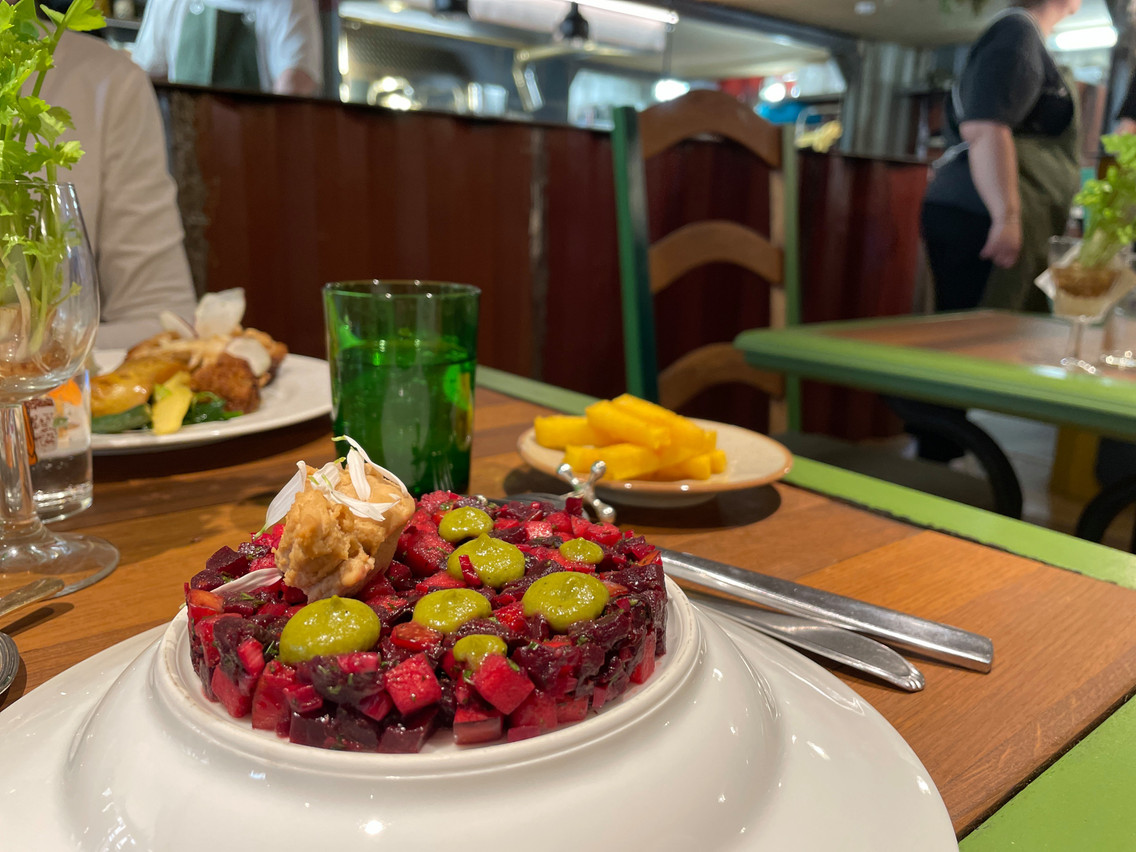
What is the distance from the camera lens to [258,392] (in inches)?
40.3

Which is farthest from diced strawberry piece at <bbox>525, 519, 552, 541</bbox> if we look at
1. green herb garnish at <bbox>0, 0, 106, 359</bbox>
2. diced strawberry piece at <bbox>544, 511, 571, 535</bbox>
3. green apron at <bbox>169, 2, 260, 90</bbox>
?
green apron at <bbox>169, 2, 260, 90</bbox>

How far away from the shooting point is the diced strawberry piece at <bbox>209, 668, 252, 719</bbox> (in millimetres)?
342

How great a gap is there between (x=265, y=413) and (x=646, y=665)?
2.32ft

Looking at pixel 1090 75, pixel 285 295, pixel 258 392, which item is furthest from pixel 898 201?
pixel 1090 75

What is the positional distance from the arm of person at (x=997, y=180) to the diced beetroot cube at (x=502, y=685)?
298 cm

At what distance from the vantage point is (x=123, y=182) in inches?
71.9

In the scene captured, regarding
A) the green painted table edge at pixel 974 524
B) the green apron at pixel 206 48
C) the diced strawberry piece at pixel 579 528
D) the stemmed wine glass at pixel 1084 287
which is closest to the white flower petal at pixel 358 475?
the diced strawberry piece at pixel 579 528

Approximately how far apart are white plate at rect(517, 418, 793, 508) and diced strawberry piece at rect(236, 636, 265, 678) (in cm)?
47

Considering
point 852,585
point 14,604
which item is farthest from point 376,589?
point 852,585

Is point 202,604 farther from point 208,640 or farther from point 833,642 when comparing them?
point 833,642

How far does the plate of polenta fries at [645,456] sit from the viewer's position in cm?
80

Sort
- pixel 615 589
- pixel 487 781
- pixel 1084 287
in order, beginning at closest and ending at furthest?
1. pixel 487 781
2. pixel 615 589
3. pixel 1084 287

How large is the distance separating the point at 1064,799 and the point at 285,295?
264 cm

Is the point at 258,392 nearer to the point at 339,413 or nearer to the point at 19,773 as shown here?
the point at 339,413
